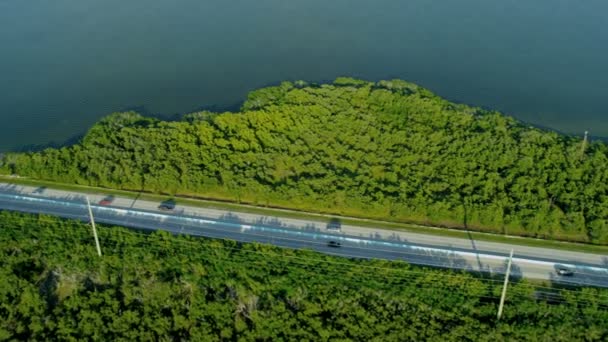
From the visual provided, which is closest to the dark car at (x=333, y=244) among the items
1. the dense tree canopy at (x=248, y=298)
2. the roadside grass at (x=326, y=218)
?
the dense tree canopy at (x=248, y=298)

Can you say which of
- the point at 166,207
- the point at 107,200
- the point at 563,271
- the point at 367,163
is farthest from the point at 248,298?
the point at 563,271

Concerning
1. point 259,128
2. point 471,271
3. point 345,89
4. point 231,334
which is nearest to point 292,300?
point 231,334

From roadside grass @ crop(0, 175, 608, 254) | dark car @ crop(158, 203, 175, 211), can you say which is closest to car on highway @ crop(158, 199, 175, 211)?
dark car @ crop(158, 203, 175, 211)

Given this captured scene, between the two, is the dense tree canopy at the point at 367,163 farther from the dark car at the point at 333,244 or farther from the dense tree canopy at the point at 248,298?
the dense tree canopy at the point at 248,298

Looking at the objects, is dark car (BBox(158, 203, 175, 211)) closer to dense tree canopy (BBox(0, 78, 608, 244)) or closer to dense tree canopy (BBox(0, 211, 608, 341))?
dense tree canopy (BBox(0, 78, 608, 244))

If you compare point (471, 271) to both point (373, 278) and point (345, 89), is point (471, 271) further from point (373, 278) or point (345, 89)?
point (345, 89)
